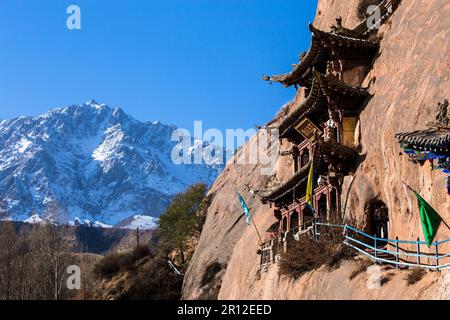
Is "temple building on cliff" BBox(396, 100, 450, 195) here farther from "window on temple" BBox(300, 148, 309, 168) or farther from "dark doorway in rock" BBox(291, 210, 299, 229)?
"window on temple" BBox(300, 148, 309, 168)

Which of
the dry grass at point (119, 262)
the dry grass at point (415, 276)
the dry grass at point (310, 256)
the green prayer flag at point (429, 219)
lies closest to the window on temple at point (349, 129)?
the dry grass at point (310, 256)

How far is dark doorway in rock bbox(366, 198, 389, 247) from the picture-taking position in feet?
91.0

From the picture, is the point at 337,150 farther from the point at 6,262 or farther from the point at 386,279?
the point at 6,262

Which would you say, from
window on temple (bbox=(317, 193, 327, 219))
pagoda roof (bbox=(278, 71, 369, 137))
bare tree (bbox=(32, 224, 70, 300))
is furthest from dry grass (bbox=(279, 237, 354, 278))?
bare tree (bbox=(32, 224, 70, 300))

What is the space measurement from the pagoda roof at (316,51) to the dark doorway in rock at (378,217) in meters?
9.41

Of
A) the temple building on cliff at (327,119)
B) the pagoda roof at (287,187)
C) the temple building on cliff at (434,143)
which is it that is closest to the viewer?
the temple building on cliff at (434,143)

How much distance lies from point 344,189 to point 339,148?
7.06 ft

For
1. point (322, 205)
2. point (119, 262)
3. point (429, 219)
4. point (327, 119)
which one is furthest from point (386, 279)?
point (119, 262)

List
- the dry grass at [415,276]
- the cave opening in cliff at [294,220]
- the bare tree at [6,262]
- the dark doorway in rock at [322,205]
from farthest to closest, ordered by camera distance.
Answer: the bare tree at [6,262]
the cave opening in cliff at [294,220]
the dark doorway in rock at [322,205]
the dry grass at [415,276]

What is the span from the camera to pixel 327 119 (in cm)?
3638

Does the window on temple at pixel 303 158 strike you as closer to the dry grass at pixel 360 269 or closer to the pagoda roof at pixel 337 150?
the pagoda roof at pixel 337 150

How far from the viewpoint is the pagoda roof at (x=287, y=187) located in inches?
1358

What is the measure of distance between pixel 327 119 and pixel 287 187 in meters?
4.72
